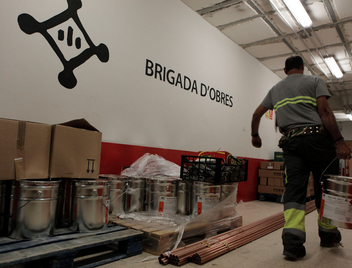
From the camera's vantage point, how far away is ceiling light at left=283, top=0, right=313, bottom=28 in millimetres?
3865

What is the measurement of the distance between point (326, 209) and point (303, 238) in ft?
1.32

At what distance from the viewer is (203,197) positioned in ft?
8.50

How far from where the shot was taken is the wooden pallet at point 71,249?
1.47 meters

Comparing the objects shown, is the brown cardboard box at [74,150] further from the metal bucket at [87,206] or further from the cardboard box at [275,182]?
the cardboard box at [275,182]

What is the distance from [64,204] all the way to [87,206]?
10.7 inches

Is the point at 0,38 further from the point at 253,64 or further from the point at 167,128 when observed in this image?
the point at 253,64

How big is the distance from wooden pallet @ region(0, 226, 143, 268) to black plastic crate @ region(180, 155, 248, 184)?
31.9 inches

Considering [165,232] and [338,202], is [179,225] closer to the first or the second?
[165,232]

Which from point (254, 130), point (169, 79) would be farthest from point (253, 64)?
point (254, 130)

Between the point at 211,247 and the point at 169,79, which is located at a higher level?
the point at 169,79

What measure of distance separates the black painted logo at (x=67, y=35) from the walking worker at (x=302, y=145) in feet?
6.34

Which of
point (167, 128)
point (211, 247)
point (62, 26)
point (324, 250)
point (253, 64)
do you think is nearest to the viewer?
point (211, 247)


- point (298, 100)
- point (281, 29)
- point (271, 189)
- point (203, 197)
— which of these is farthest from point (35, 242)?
point (281, 29)

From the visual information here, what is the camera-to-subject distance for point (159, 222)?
2.39m
